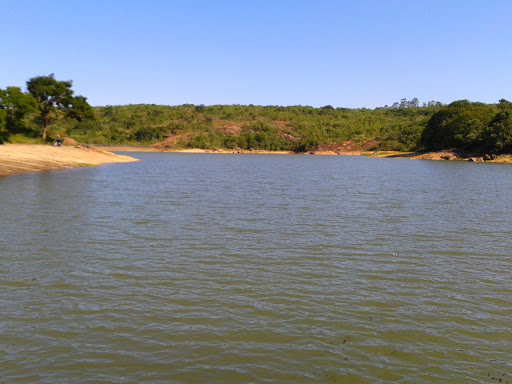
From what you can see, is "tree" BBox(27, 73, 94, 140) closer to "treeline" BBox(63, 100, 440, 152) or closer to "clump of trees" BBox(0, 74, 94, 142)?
"clump of trees" BBox(0, 74, 94, 142)

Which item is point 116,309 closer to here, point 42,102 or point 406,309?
point 406,309

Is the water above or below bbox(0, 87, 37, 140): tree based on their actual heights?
below

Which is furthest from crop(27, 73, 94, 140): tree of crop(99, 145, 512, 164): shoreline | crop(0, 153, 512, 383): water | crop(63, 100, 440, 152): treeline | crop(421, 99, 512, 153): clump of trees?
crop(421, 99, 512, 153): clump of trees

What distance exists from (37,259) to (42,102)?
187ft

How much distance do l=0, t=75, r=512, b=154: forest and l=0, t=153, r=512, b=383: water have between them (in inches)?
2104

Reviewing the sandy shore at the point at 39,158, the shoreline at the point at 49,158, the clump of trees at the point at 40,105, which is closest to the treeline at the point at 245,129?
the shoreline at the point at 49,158

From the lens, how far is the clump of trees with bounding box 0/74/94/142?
167ft

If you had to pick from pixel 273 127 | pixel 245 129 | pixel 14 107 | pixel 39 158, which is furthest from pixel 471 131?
pixel 14 107

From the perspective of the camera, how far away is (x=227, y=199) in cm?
2458

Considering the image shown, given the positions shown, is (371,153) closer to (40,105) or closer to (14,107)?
(40,105)

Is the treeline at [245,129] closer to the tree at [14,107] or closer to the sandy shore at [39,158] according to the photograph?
the tree at [14,107]

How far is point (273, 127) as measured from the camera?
155125mm

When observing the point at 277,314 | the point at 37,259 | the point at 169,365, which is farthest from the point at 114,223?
the point at 169,365

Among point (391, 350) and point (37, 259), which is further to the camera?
point (37, 259)
